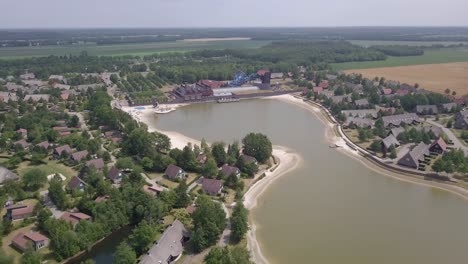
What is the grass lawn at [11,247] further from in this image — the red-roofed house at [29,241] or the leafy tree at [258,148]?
the leafy tree at [258,148]

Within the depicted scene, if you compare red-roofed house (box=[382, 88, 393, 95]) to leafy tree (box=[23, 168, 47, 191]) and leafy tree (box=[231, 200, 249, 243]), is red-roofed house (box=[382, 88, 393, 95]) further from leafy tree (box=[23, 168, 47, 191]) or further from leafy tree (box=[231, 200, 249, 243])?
→ leafy tree (box=[23, 168, 47, 191])

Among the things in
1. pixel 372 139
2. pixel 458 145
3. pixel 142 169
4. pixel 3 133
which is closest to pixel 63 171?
pixel 142 169

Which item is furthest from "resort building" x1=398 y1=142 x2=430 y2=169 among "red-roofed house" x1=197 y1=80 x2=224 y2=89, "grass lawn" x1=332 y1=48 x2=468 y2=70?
"grass lawn" x1=332 y1=48 x2=468 y2=70

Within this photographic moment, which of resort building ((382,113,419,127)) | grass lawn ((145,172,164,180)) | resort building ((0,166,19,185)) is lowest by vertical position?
grass lawn ((145,172,164,180))

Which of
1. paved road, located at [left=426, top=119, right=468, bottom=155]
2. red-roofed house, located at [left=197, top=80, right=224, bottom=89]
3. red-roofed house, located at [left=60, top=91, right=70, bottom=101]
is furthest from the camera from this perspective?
red-roofed house, located at [left=197, top=80, right=224, bottom=89]

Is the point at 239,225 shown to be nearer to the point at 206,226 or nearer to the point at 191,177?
the point at 206,226

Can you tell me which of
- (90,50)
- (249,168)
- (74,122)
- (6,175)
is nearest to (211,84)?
(74,122)

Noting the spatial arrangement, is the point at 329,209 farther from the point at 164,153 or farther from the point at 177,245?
the point at 164,153

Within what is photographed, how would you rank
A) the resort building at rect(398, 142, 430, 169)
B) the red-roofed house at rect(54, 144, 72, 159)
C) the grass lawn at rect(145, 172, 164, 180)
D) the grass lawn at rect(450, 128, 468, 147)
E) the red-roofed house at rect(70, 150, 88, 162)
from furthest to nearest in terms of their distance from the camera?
the grass lawn at rect(450, 128, 468, 147)
the red-roofed house at rect(54, 144, 72, 159)
the red-roofed house at rect(70, 150, 88, 162)
the resort building at rect(398, 142, 430, 169)
the grass lawn at rect(145, 172, 164, 180)
